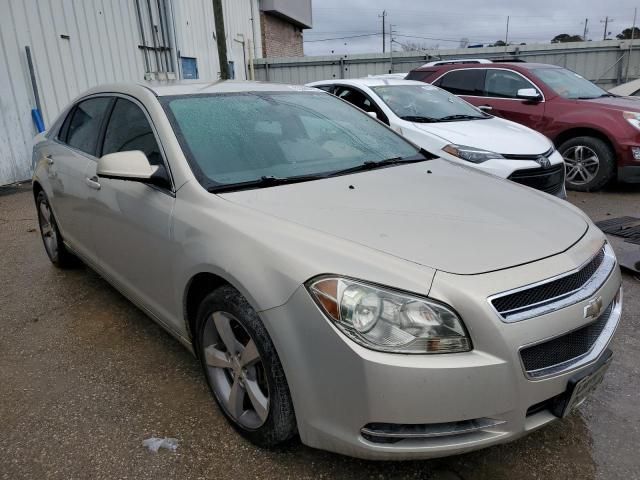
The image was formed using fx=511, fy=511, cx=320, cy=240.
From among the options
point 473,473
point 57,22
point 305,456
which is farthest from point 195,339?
point 57,22

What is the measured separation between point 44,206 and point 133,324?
1726 mm

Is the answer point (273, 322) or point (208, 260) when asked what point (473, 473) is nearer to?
point (273, 322)

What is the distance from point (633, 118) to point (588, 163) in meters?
0.75

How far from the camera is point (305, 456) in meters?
2.16

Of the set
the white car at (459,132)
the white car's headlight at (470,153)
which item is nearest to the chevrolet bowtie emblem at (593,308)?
the white car at (459,132)

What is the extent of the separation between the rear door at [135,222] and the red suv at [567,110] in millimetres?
5687

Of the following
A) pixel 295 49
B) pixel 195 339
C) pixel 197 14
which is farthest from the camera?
pixel 295 49

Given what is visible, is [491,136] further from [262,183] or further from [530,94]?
[262,183]

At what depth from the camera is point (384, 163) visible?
2912 millimetres

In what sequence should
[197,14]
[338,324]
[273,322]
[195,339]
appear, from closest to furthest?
1. [338,324]
2. [273,322]
3. [195,339]
4. [197,14]

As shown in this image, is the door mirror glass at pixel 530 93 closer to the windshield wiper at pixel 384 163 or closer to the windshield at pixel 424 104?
the windshield at pixel 424 104

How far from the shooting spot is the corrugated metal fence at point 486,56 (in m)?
15.2

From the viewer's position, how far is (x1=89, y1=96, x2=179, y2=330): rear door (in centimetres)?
251

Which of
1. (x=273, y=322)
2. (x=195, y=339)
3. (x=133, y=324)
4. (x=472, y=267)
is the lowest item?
(x=133, y=324)
